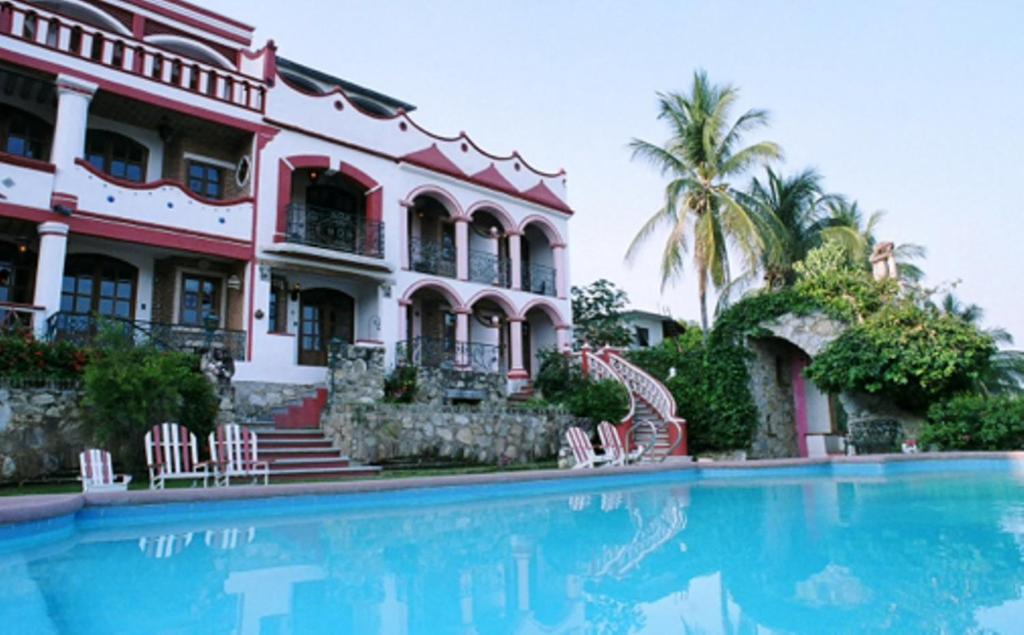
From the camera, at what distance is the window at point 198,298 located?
13.9 meters

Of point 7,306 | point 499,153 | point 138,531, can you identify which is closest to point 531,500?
point 138,531

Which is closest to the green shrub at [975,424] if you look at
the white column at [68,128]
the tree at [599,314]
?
the tree at [599,314]

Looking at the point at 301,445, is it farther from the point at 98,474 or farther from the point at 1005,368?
A: the point at 1005,368

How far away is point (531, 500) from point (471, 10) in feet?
29.4

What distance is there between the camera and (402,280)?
1591 cm

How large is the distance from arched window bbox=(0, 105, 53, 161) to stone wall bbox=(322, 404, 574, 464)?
26.6 feet

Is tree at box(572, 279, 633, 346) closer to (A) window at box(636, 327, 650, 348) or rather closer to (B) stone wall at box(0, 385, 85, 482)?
(A) window at box(636, 327, 650, 348)

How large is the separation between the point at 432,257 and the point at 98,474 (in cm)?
1077

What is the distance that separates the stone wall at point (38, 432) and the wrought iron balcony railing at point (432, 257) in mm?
8740

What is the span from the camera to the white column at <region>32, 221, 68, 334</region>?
10898mm

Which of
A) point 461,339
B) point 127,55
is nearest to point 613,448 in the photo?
point 461,339

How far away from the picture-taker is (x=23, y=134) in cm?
1309

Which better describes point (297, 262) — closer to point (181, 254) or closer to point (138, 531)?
point (181, 254)

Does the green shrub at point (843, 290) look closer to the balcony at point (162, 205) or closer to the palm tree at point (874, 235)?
the palm tree at point (874, 235)
